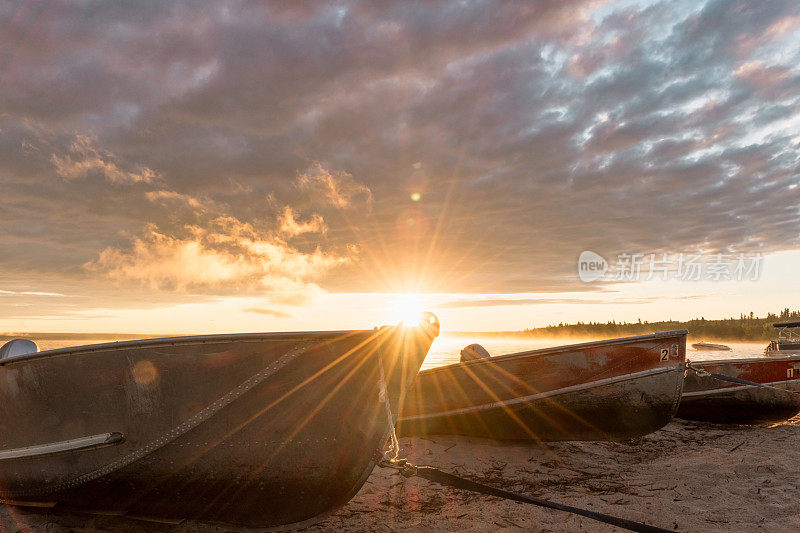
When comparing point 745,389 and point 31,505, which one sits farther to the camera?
point 745,389

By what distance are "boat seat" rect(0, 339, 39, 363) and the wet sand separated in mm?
1647

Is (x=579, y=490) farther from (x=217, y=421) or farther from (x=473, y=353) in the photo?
(x=217, y=421)

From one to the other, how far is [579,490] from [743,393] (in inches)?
247

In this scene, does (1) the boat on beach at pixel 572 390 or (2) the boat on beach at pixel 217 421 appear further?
(1) the boat on beach at pixel 572 390

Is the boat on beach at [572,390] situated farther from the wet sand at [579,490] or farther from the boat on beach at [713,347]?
the boat on beach at [713,347]

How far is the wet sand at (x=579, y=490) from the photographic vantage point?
14.6 feet

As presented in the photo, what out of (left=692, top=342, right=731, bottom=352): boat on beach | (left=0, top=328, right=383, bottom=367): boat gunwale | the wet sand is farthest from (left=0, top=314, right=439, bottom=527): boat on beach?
(left=692, top=342, right=731, bottom=352): boat on beach

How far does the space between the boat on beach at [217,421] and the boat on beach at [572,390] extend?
362cm

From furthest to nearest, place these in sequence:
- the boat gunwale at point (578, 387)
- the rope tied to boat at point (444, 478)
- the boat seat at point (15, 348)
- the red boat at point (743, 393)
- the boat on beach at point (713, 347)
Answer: the boat on beach at point (713, 347) < the red boat at point (743, 393) < the boat gunwale at point (578, 387) < the boat seat at point (15, 348) < the rope tied to boat at point (444, 478)

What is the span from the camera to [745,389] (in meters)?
9.49

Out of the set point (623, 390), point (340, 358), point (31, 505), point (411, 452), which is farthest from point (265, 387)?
point (623, 390)

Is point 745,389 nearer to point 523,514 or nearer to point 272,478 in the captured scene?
→ point 523,514

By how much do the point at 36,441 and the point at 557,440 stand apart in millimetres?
6927

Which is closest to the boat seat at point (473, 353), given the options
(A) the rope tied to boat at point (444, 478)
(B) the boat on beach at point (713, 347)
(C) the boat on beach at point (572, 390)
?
(C) the boat on beach at point (572, 390)
